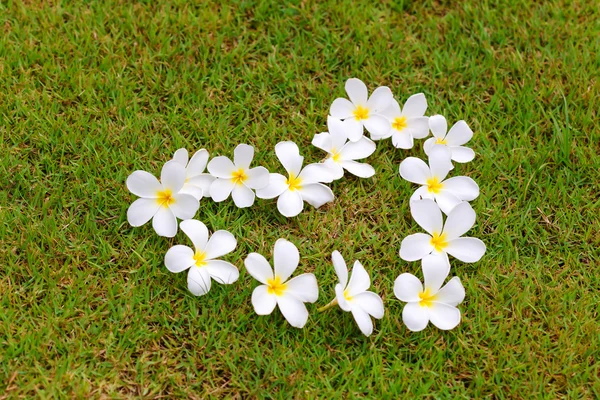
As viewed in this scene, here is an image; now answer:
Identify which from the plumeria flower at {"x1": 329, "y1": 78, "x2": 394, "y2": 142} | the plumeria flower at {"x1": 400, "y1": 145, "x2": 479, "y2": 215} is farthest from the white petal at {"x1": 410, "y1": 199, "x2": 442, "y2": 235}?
the plumeria flower at {"x1": 329, "y1": 78, "x2": 394, "y2": 142}

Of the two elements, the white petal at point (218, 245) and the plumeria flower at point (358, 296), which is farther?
the white petal at point (218, 245)

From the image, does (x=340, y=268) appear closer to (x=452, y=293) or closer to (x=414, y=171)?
(x=452, y=293)

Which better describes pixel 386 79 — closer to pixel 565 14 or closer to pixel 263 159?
pixel 263 159

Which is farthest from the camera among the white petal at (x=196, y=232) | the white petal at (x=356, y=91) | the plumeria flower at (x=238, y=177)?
the white petal at (x=356, y=91)

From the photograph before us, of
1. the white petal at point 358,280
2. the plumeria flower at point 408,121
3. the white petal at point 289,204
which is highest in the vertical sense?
the plumeria flower at point 408,121

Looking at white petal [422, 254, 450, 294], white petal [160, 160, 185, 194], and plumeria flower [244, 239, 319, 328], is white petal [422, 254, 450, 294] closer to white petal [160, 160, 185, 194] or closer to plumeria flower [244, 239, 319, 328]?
plumeria flower [244, 239, 319, 328]

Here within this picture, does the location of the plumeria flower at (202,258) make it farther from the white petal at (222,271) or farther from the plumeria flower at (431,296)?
the plumeria flower at (431,296)

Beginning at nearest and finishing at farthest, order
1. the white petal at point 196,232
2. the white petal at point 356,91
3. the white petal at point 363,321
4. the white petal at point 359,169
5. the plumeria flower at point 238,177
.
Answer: the white petal at point 363,321 < the white petal at point 196,232 < the plumeria flower at point 238,177 < the white petal at point 359,169 < the white petal at point 356,91

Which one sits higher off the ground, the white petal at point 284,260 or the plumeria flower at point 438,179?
the plumeria flower at point 438,179

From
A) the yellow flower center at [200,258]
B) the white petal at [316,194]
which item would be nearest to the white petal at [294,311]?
the yellow flower center at [200,258]
